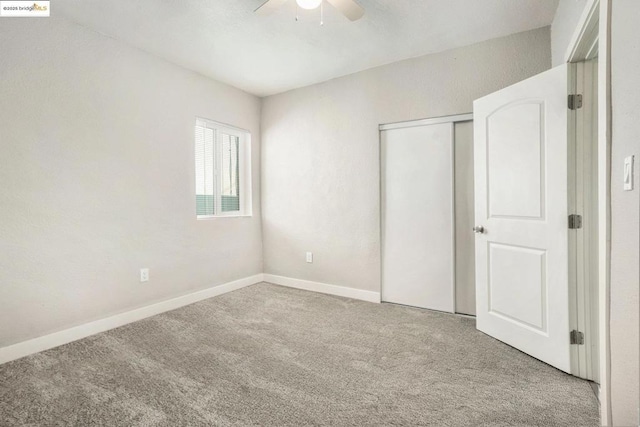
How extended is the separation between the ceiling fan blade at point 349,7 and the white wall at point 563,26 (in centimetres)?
123

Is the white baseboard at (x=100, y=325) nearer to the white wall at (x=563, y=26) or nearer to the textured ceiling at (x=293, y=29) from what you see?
the textured ceiling at (x=293, y=29)

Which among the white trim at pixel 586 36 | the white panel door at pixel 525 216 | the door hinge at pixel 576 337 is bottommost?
the door hinge at pixel 576 337

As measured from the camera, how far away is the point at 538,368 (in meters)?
1.97

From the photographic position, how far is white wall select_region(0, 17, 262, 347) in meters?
2.17

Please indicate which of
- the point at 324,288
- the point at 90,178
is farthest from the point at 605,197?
the point at 90,178

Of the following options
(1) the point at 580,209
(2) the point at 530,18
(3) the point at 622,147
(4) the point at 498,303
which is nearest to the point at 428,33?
(2) the point at 530,18

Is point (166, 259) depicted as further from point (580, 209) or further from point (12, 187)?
point (580, 209)

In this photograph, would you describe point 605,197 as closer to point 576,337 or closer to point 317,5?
point 576,337

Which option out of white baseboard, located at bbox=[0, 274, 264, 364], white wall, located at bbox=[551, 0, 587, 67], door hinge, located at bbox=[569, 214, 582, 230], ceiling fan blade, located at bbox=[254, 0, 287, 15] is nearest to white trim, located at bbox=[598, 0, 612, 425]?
white wall, located at bbox=[551, 0, 587, 67]

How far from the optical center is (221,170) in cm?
385

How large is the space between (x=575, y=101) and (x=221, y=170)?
3406mm

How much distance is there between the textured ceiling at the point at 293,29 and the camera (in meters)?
2.29

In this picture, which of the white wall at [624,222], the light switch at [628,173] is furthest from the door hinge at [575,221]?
the light switch at [628,173]

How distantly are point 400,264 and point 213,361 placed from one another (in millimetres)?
2026
